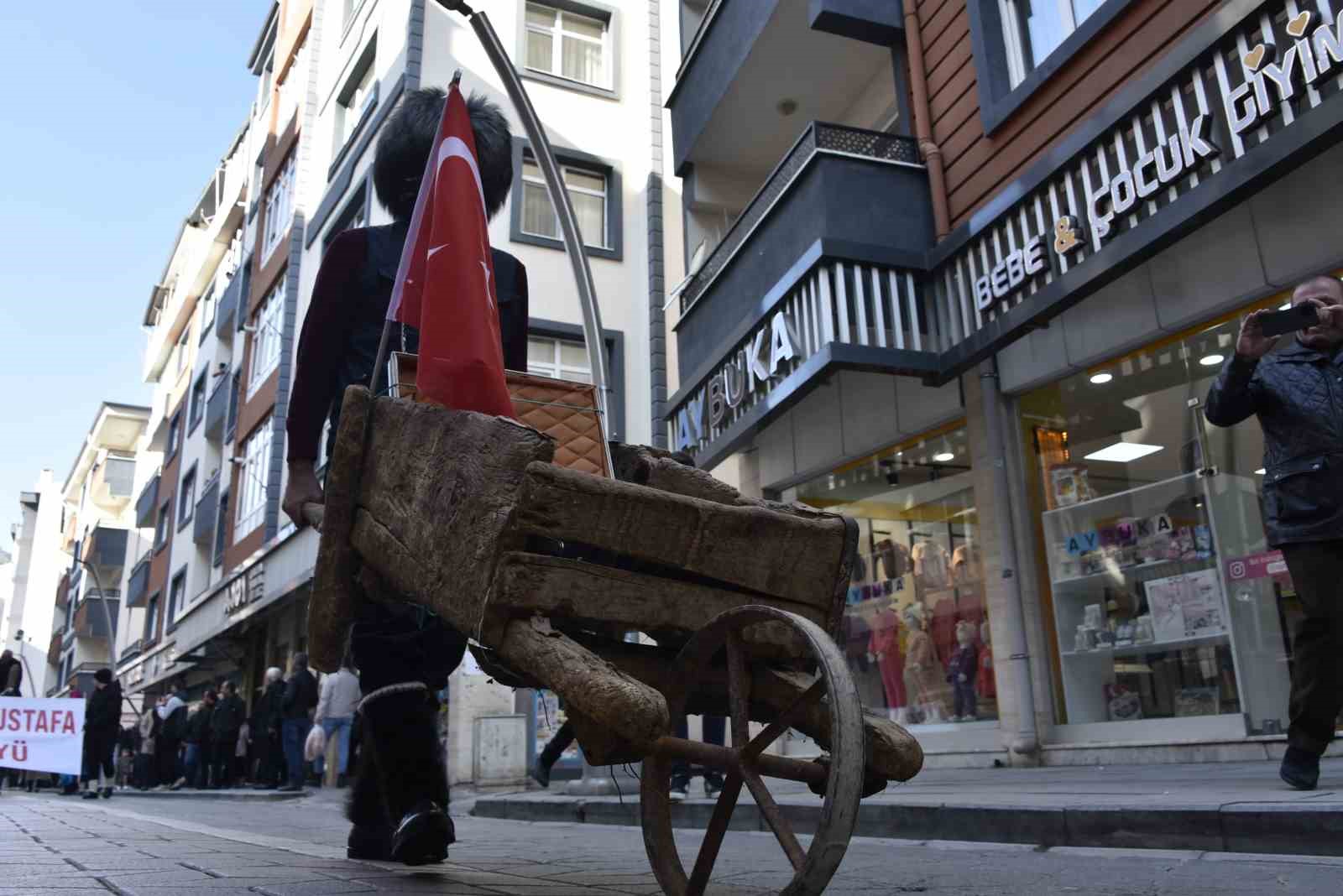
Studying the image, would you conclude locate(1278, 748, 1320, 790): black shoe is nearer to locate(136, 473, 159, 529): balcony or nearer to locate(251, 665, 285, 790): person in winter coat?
locate(251, 665, 285, 790): person in winter coat

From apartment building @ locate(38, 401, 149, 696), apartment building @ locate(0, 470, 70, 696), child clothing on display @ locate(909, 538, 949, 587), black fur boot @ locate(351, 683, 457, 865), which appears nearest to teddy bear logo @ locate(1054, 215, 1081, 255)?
child clothing on display @ locate(909, 538, 949, 587)

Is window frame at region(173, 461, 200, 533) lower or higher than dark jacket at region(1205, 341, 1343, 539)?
higher

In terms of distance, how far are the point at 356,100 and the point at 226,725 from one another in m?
12.8

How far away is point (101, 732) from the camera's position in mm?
14719

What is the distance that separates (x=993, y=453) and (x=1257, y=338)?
187 inches

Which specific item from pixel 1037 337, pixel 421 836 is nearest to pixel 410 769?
pixel 421 836

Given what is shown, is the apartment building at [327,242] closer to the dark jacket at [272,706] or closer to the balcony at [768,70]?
the dark jacket at [272,706]

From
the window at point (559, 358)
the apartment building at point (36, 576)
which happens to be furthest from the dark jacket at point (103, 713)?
the apartment building at point (36, 576)

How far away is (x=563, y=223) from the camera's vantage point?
1025 cm

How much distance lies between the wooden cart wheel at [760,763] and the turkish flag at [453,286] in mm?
850

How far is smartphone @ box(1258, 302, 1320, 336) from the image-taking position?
162 inches

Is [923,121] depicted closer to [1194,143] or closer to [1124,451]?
[1124,451]

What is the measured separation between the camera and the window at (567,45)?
19812 mm

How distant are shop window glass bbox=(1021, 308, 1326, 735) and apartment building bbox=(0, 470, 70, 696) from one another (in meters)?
71.2
